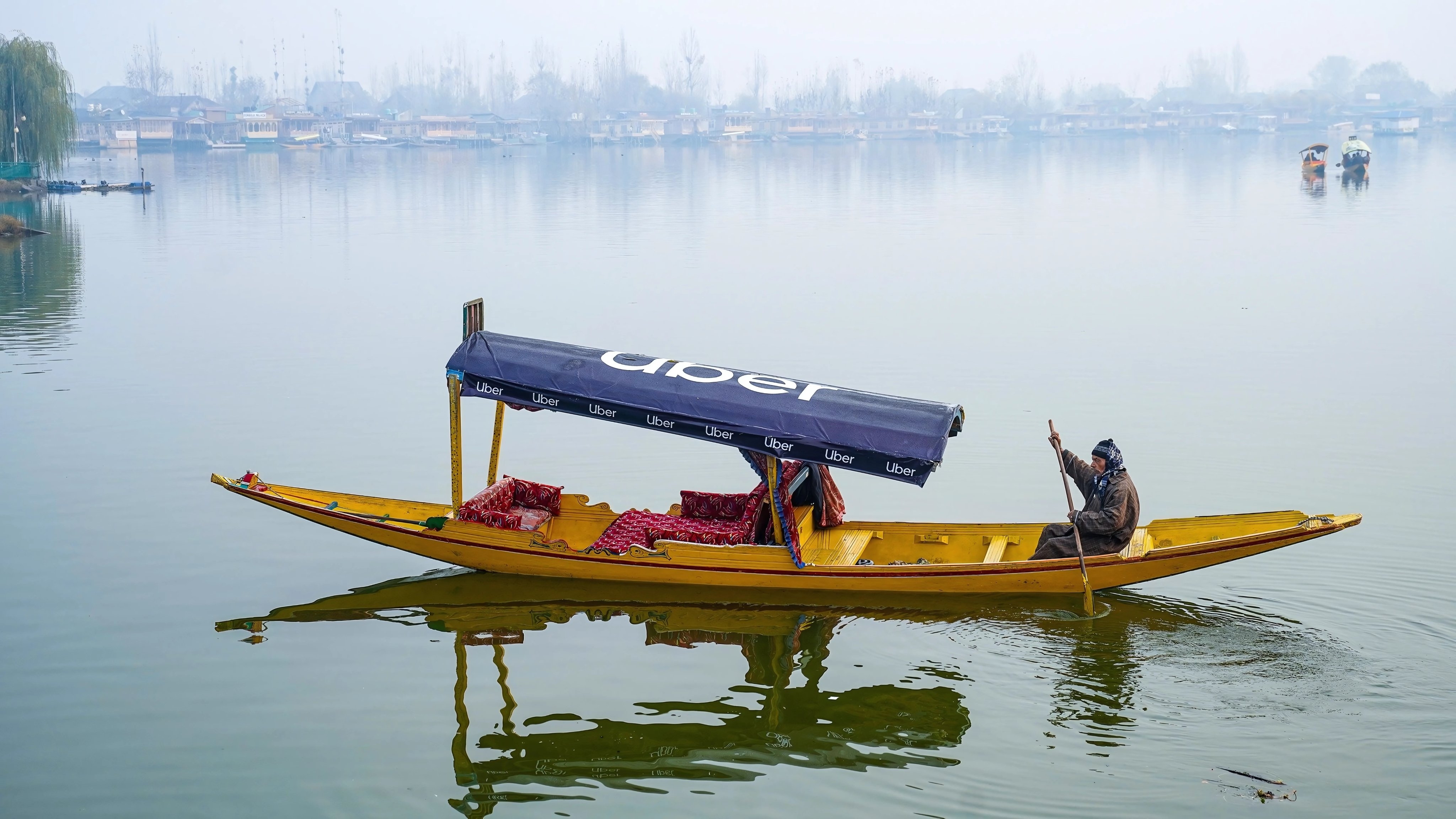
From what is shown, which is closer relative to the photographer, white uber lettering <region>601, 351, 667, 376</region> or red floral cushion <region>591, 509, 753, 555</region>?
white uber lettering <region>601, 351, 667, 376</region>

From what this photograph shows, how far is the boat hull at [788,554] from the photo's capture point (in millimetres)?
13906

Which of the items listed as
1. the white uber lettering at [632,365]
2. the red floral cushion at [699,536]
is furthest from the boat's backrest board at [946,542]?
the white uber lettering at [632,365]

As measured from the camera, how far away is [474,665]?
13.8 m

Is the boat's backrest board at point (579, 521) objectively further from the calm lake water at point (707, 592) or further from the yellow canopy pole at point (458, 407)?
the yellow canopy pole at point (458, 407)

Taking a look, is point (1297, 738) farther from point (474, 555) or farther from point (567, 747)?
point (474, 555)

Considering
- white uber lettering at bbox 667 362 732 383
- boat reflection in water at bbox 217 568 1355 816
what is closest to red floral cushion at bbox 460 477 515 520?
boat reflection in water at bbox 217 568 1355 816

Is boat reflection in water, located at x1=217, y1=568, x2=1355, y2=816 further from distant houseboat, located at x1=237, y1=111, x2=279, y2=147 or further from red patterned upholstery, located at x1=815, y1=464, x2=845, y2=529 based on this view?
distant houseboat, located at x1=237, y1=111, x2=279, y2=147

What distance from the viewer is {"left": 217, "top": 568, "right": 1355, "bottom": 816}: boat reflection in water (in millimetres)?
11750

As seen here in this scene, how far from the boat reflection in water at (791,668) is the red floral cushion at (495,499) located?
86cm

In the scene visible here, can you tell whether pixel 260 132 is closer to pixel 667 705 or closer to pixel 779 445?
pixel 779 445

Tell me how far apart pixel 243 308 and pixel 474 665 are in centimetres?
2438

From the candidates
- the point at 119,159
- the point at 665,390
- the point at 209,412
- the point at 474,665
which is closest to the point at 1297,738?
the point at 665,390

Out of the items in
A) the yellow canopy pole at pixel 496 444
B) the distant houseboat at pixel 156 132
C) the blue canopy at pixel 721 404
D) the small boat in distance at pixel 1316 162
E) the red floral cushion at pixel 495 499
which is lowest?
the red floral cushion at pixel 495 499

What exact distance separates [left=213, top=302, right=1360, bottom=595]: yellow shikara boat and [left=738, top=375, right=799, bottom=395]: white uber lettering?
0.08 ft
